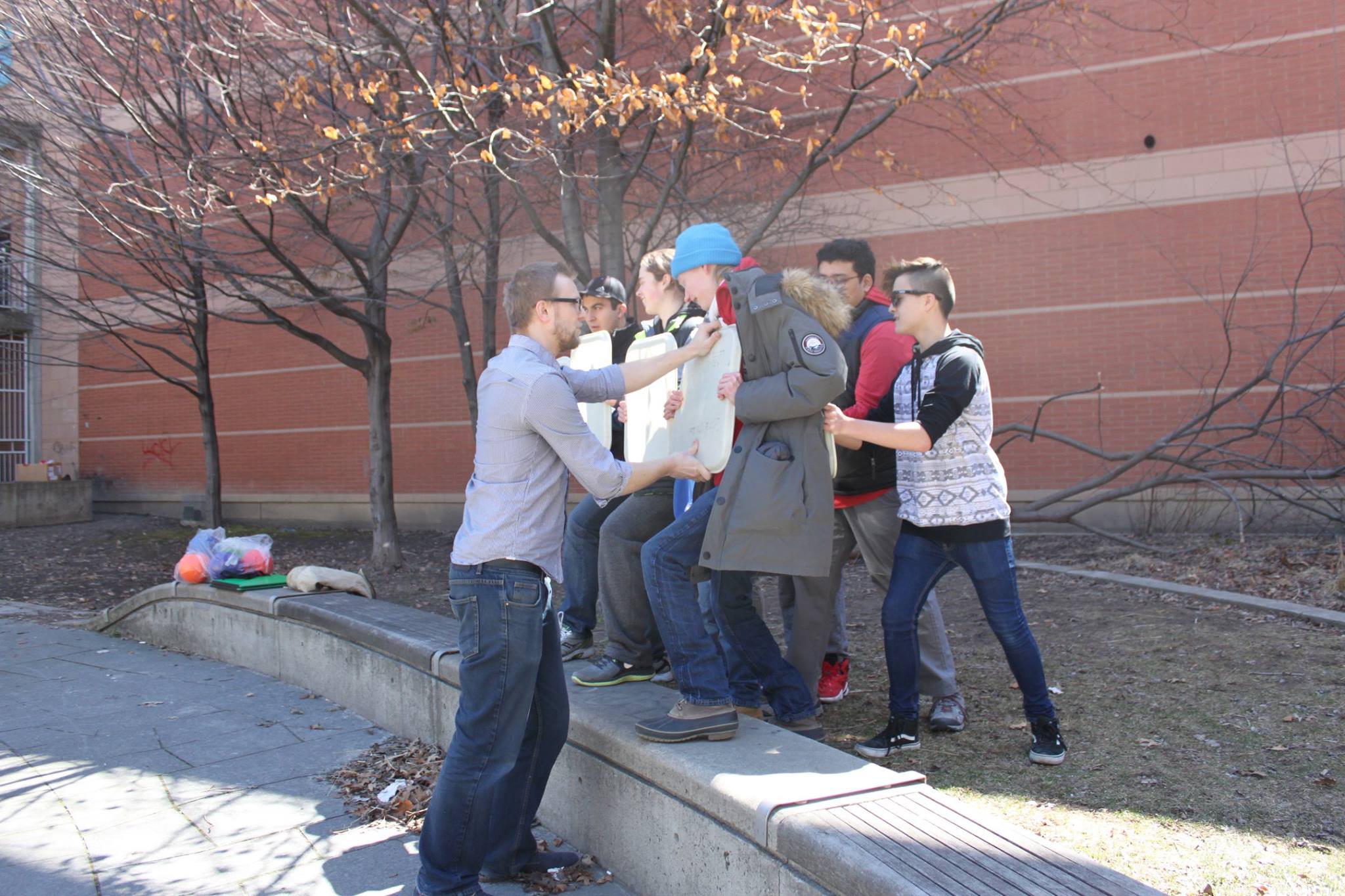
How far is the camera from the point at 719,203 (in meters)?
11.4

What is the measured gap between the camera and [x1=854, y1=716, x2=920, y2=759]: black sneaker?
4.04 meters

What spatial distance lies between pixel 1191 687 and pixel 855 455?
201 cm

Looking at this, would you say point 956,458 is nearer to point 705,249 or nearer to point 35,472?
point 705,249

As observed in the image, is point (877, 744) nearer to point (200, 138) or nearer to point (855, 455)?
point (855, 455)

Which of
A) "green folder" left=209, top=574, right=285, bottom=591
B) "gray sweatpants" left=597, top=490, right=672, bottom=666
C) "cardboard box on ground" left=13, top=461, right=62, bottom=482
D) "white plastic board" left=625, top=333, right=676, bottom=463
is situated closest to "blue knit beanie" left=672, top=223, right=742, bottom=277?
"white plastic board" left=625, top=333, right=676, bottom=463

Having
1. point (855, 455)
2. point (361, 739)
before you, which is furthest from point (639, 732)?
point (361, 739)

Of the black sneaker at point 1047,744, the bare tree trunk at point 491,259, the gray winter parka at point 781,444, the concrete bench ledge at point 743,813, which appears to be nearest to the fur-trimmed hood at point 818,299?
the gray winter parka at point 781,444

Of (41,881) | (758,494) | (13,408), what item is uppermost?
(13,408)

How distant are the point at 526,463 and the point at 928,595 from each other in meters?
1.76

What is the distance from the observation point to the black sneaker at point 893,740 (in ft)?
13.3

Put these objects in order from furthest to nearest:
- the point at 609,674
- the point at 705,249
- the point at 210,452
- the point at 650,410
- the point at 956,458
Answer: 1. the point at 210,452
2. the point at 609,674
3. the point at 650,410
4. the point at 705,249
5. the point at 956,458

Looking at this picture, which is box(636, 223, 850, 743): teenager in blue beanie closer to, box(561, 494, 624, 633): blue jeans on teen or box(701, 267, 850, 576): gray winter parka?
box(701, 267, 850, 576): gray winter parka

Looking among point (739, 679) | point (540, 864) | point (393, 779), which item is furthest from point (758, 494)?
point (393, 779)

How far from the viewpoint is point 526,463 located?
340cm
